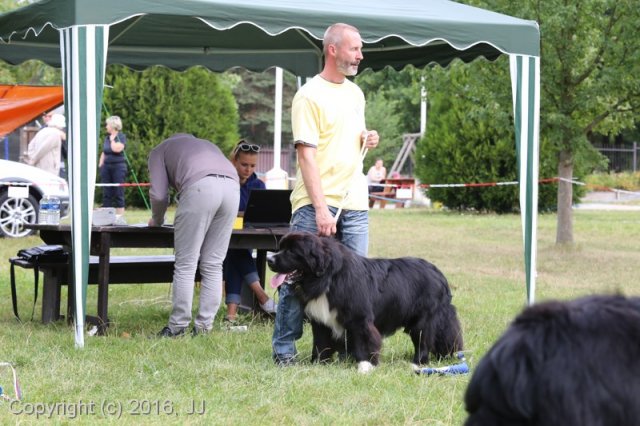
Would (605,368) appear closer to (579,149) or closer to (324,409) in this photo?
(324,409)

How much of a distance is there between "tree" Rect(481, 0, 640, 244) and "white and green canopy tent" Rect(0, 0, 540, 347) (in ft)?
11.6

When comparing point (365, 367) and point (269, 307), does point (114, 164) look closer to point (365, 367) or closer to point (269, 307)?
point (269, 307)

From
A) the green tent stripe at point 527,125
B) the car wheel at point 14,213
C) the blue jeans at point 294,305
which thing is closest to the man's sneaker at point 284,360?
the blue jeans at point 294,305

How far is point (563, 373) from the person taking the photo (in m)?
1.69

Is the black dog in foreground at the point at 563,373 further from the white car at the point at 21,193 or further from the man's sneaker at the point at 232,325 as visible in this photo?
the white car at the point at 21,193

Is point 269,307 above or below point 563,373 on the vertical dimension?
below

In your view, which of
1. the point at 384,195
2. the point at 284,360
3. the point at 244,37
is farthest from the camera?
the point at 384,195

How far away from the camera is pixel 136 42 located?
986cm

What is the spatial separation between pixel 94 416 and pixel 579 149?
10.1 meters

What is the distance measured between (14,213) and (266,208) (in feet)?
24.7

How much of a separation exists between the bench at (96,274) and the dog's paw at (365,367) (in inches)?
114

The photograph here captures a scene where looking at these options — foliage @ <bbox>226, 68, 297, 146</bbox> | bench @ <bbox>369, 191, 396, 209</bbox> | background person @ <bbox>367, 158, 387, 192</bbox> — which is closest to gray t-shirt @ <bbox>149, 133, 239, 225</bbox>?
bench @ <bbox>369, 191, 396, 209</bbox>

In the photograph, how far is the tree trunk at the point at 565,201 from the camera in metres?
14.2

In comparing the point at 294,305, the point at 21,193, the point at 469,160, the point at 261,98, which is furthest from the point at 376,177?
the point at 261,98
